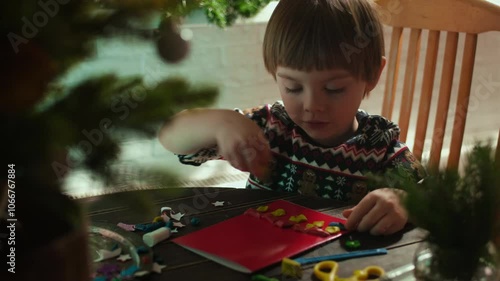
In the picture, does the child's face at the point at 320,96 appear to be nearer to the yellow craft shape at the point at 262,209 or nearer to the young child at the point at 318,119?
the young child at the point at 318,119

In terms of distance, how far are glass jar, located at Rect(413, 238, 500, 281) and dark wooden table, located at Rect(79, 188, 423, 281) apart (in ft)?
0.16

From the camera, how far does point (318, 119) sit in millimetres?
1125

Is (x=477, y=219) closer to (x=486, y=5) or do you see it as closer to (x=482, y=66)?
(x=486, y=5)

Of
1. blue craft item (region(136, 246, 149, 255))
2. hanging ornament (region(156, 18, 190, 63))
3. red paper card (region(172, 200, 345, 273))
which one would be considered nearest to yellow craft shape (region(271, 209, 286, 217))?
red paper card (region(172, 200, 345, 273))

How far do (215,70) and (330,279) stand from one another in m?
1.80

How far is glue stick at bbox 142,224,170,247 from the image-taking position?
80cm

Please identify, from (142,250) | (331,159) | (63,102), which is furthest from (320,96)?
(63,102)

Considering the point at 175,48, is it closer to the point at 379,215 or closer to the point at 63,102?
the point at 379,215

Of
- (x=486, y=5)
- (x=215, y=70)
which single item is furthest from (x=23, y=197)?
(x=215, y=70)

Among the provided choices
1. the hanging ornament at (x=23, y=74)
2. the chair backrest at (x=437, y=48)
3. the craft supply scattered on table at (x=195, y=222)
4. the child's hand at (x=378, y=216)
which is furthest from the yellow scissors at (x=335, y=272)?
the chair backrest at (x=437, y=48)

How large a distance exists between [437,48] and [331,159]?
0.51 meters

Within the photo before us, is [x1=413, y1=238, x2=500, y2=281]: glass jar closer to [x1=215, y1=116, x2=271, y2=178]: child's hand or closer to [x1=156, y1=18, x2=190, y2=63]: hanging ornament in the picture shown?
[x1=215, y1=116, x2=271, y2=178]: child's hand

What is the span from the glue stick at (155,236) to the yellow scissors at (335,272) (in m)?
0.24

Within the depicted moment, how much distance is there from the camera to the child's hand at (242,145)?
0.94 m
